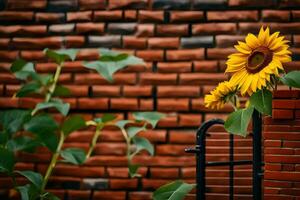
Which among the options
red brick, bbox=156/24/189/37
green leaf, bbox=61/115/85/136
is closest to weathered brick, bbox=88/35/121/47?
red brick, bbox=156/24/189/37

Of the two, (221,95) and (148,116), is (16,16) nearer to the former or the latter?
(148,116)

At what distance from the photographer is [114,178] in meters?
2.92

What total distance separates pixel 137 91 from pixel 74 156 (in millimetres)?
550

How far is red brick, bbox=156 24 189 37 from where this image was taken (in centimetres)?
294

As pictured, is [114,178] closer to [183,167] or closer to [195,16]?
[183,167]

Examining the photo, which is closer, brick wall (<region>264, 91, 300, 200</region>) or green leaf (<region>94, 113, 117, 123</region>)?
brick wall (<region>264, 91, 300, 200</region>)

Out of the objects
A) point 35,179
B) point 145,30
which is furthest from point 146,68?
point 35,179

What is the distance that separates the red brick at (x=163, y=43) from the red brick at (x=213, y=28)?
0.40ft

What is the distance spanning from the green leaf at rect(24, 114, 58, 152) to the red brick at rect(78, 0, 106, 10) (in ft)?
2.35

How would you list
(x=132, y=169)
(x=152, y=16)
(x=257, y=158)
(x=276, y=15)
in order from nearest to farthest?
(x=257, y=158) < (x=132, y=169) < (x=276, y=15) < (x=152, y=16)

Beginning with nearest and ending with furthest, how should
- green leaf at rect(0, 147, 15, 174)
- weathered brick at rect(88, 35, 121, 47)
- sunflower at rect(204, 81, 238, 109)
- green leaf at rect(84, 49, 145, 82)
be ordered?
sunflower at rect(204, 81, 238, 109)
green leaf at rect(0, 147, 15, 174)
green leaf at rect(84, 49, 145, 82)
weathered brick at rect(88, 35, 121, 47)

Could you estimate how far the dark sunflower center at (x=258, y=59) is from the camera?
67.1 inches

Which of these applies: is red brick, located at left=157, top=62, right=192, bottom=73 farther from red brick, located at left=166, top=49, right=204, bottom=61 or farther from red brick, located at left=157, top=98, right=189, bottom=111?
red brick, located at left=157, top=98, right=189, bottom=111

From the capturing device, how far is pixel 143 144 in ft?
8.84
